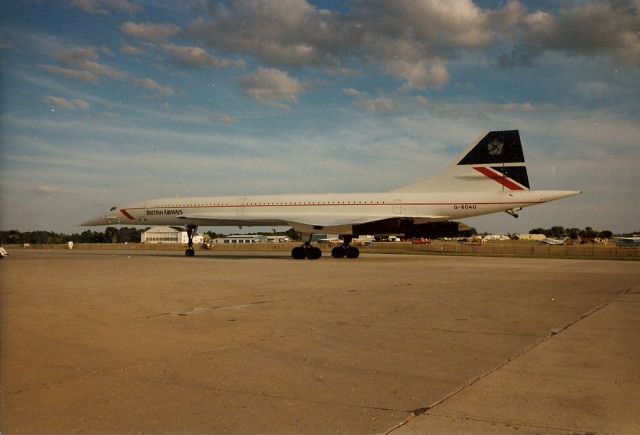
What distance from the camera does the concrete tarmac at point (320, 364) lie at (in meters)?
3.69

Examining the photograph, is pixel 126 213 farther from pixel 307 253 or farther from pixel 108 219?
pixel 307 253

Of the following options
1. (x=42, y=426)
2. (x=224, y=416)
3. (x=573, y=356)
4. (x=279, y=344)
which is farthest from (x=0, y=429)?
(x=573, y=356)

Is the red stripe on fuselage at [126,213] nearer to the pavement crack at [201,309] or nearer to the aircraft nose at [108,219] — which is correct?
the aircraft nose at [108,219]

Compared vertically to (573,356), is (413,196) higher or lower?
higher

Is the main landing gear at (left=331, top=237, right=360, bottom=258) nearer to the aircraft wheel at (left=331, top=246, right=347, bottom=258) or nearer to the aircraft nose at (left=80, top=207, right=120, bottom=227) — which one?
the aircraft wheel at (left=331, top=246, right=347, bottom=258)

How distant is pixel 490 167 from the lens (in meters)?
25.9

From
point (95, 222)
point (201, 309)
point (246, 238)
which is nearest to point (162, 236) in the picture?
point (246, 238)

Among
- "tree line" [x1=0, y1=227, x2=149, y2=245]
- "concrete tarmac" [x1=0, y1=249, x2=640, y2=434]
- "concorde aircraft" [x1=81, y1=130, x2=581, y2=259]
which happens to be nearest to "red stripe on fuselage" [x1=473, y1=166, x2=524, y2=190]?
"concorde aircraft" [x1=81, y1=130, x2=581, y2=259]

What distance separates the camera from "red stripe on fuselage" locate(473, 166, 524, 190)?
2534cm

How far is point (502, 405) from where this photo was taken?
155 inches

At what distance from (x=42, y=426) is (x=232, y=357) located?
218cm

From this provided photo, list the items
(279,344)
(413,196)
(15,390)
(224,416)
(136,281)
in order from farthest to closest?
(413,196) → (136,281) → (279,344) → (15,390) → (224,416)

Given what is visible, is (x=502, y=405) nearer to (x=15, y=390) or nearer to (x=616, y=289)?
(x=15, y=390)

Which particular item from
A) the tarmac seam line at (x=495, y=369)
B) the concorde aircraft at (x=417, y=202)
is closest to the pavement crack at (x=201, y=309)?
the tarmac seam line at (x=495, y=369)
